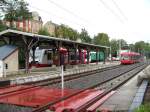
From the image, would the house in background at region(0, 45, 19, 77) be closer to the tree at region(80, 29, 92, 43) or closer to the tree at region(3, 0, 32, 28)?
the tree at region(3, 0, 32, 28)

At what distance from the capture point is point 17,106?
12.8 m

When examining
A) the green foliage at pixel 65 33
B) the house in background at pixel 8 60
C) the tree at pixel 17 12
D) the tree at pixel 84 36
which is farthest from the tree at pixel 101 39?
the house in background at pixel 8 60

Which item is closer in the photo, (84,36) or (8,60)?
(8,60)

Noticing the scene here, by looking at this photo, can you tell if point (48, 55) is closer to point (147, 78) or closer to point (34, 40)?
point (34, 40)

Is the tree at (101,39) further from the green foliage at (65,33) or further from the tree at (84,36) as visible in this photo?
the green foliage at (65,33)

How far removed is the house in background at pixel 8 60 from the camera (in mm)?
30566

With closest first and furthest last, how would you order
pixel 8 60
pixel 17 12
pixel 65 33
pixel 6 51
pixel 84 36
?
pixel 8 60 < pixel 6 51 < pixel 17 12 < pixel 65 33 < pixel 84 36

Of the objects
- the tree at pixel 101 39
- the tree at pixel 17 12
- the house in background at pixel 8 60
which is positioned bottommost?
the house in background at pixel 8 60

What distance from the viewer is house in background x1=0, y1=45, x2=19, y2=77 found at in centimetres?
3057

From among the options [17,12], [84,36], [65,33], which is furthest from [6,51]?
[84,36]

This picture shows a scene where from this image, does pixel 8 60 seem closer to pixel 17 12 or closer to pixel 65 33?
pixel 17 12

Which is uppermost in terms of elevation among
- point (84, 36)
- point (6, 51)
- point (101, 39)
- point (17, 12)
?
point (17, 12)

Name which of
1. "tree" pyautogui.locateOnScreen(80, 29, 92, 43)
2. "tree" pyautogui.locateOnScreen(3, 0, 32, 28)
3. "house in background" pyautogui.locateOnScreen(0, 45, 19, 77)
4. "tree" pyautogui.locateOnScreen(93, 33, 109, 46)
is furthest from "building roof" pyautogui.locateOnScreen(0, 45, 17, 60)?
"tree" pyautogui.locateOnScreen(93, 33, 109, 46)

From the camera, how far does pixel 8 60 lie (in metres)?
31.7
